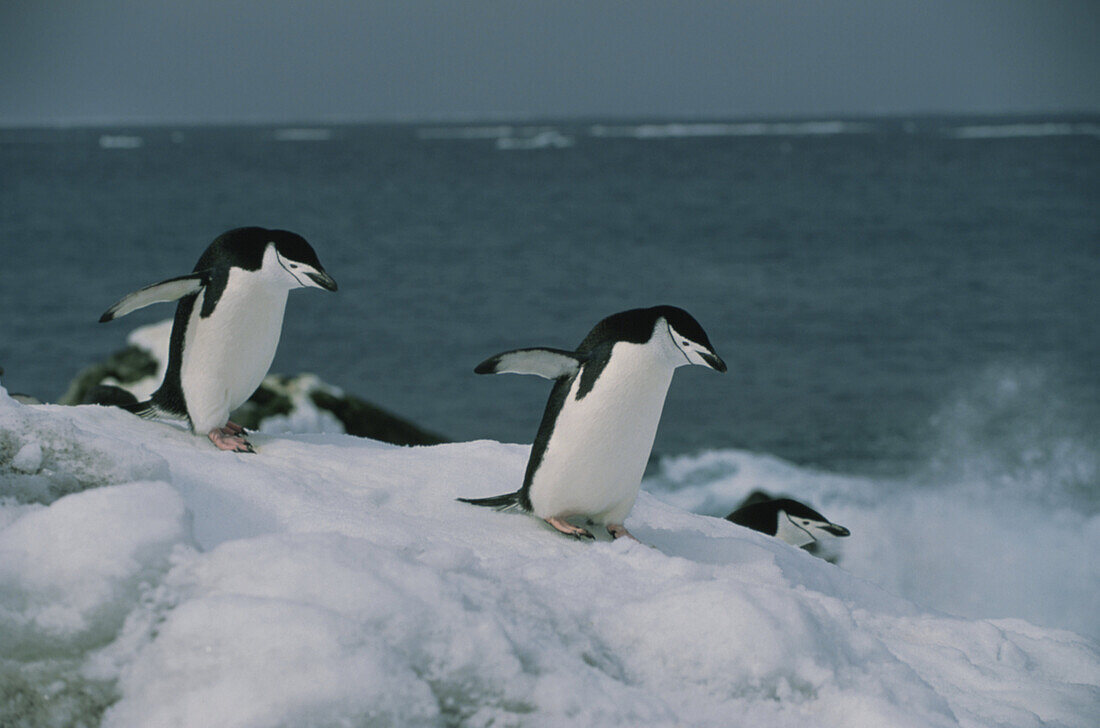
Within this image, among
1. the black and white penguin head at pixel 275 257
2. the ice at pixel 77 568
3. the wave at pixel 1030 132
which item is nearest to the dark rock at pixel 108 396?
the black and white penguin head at pixel 275 257

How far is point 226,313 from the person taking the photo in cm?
361

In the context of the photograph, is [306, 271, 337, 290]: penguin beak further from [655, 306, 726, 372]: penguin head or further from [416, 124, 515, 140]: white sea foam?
[416, 124, 515, 140]: white sea foam

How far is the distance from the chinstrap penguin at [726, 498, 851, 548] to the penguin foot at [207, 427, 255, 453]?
2.73 metres

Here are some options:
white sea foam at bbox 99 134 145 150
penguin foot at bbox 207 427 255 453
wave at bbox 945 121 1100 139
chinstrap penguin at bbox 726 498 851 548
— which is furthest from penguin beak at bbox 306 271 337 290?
wave at bbox 945 121 1100 139

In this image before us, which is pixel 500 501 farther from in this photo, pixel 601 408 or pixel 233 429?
pixel 233 429

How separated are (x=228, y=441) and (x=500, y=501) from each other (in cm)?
102

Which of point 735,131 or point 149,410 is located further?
point 735,131

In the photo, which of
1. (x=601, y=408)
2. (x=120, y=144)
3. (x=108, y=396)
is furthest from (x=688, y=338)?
(x=120, y=144)

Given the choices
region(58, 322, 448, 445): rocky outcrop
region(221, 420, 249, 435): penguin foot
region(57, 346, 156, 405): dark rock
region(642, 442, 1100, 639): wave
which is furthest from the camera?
region(642, 442, 1100, 639): wave

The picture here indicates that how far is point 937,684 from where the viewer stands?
8.00 ft

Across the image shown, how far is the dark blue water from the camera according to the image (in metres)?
13.3

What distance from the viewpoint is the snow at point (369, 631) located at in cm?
165

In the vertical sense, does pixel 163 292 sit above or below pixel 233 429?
above

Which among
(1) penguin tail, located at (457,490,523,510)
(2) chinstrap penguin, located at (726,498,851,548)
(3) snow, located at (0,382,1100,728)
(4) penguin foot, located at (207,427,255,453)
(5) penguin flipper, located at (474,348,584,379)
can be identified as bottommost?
(2) chinstrap penguin, located at (726,498,851,548)
